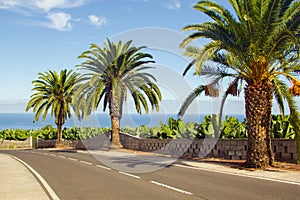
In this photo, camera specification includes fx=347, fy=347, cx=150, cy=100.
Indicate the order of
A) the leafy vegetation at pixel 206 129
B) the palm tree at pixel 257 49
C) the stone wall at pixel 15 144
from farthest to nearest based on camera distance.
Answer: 1. the stone wall at pixel 15 144
2. the leafy vegetation at pixel 206 129
3. the palm tree at pixel 257 49

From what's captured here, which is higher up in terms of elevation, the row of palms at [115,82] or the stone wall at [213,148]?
the row of palms at [115,82]

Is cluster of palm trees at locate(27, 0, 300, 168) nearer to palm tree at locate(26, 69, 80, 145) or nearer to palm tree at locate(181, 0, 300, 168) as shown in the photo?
palm tree at locate(181, 0, 300, 168)

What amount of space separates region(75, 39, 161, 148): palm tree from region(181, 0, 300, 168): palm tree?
43.8ft

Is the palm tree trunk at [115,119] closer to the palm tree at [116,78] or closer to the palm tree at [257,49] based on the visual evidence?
the palm tree at [116,78]

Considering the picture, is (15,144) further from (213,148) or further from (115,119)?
(213,148)

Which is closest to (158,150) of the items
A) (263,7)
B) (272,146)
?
(272,146)

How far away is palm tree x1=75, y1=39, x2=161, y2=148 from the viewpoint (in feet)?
91.6

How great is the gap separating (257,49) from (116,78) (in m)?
16.0

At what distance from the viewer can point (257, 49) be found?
1365 cm

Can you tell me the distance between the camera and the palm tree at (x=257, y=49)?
43.4 feet

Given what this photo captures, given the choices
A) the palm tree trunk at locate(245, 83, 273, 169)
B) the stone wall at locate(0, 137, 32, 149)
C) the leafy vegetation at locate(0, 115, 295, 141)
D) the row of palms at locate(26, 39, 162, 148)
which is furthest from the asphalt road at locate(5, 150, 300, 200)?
the stone wall at locate(0, 137, 32, 149)

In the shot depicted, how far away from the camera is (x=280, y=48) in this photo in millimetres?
13844

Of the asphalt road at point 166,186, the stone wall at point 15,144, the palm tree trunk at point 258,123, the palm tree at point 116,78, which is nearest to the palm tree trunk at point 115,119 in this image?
the palm tree at point 116,78

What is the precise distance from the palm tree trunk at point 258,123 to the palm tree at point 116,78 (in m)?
14.6
